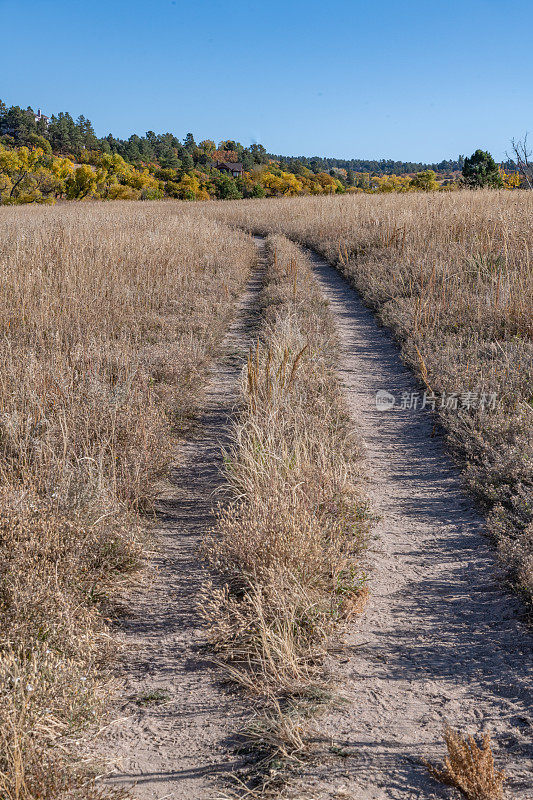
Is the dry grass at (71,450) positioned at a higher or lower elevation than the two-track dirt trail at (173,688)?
higher

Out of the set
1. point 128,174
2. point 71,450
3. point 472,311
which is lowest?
point 71,450

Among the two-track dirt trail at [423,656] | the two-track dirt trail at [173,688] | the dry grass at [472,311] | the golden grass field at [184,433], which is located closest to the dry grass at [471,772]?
the two-track dirt trail at [423,656]

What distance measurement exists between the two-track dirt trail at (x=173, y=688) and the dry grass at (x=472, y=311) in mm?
1671

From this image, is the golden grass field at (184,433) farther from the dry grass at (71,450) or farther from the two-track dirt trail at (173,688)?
the two-track dirt trail at (173,688)

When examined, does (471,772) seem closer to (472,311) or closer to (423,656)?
(423,656)

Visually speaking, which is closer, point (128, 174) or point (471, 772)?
point (471, 772)

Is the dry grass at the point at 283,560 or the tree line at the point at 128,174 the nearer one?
the dry grass at the point at 283,560

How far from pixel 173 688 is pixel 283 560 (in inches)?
30.4

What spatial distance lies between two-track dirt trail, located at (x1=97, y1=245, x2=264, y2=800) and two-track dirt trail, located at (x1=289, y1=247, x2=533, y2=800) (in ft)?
1.35

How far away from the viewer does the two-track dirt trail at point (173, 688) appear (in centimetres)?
199

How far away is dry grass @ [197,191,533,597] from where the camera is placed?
12.4 ft

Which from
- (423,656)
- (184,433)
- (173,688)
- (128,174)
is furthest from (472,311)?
(128,174)

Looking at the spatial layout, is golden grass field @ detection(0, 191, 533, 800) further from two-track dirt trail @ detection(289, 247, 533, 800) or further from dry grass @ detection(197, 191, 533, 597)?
two-track dirt trail @ detection(289, 247, 533, 800)

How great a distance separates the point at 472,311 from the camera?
715cm
